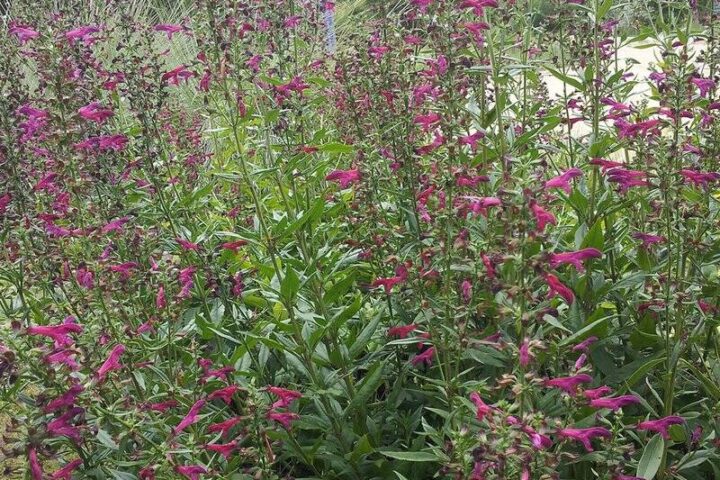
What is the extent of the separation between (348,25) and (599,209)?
934 cm

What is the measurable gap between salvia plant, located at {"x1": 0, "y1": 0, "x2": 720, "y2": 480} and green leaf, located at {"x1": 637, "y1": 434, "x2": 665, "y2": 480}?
→ 0.5 inches

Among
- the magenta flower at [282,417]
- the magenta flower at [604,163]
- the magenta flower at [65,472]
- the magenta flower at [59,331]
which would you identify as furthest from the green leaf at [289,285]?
the magenta flower at [604,163]

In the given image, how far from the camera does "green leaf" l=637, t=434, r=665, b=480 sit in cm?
294

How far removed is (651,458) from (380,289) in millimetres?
1506

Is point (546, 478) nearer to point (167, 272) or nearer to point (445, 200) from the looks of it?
point (445, 200)

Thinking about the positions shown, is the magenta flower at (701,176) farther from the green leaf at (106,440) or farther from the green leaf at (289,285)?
the green leaf at (106,440)

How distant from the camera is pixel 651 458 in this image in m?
2.99

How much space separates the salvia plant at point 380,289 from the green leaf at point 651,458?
0.01m

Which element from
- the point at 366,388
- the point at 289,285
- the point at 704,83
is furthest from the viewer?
the point at 704,83

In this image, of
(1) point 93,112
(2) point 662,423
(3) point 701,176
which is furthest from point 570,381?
(1) point 93,112

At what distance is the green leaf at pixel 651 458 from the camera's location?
2938 millimetres

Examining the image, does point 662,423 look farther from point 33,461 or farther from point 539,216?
point 33,461

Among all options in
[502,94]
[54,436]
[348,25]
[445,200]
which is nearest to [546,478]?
[445,200]

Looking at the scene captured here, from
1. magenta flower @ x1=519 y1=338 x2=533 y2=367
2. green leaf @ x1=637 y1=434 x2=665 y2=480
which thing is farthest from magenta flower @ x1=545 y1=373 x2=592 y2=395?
green leaf @ x1=637 y1=434 x2=665 y2=480
